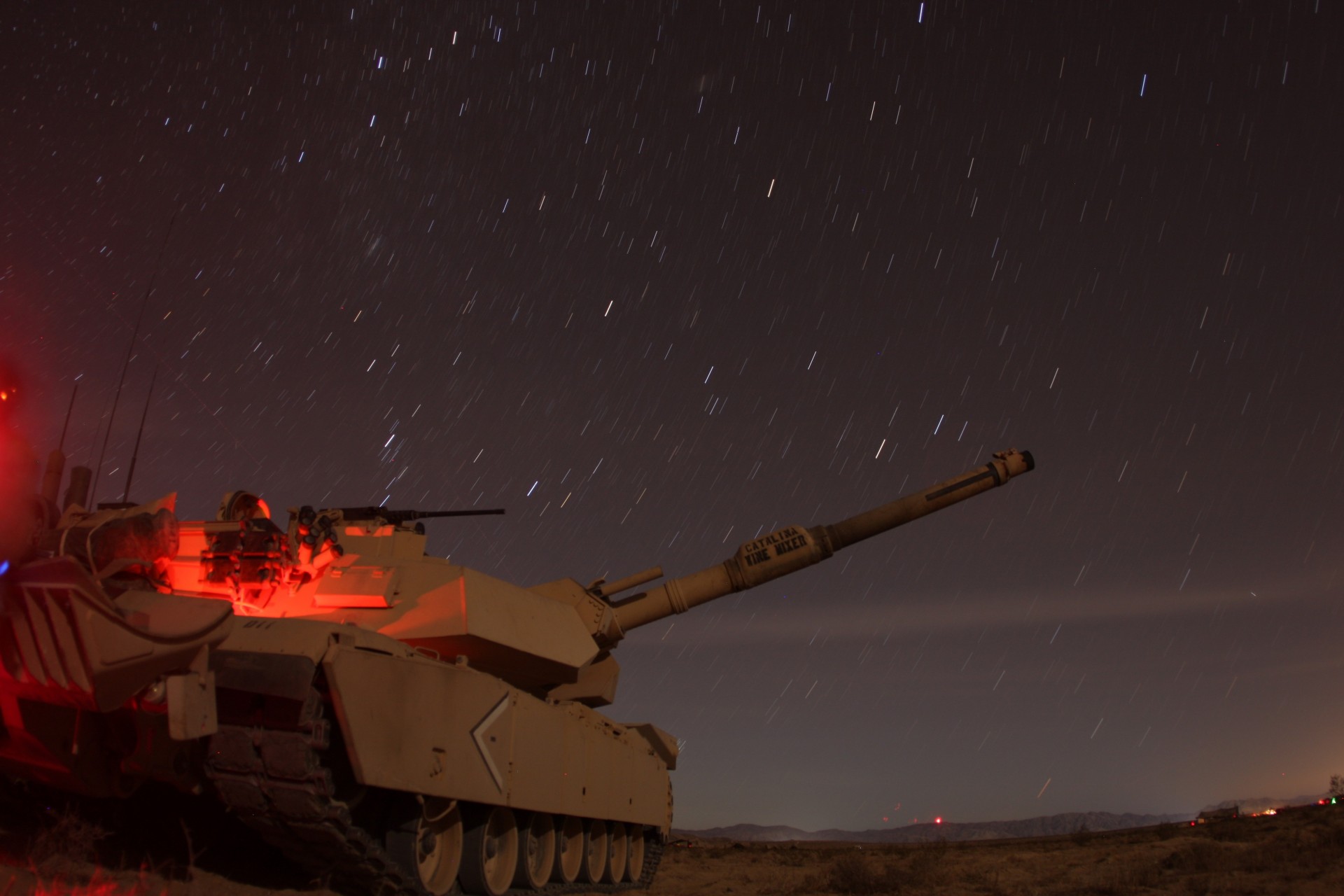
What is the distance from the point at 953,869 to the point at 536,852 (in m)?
10.0

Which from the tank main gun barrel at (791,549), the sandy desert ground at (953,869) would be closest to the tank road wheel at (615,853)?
the sandy desert ground at (953,869)

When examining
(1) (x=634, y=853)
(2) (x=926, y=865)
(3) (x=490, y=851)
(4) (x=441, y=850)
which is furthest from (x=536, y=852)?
(2) (x=926, y=865)

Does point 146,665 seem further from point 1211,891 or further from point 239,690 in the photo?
point 1211,891

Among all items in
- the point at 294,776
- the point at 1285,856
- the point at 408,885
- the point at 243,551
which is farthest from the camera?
the point at 1285,856

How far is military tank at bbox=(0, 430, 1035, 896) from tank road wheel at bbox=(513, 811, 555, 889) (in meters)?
0.03

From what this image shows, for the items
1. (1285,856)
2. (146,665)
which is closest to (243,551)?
(146,665)

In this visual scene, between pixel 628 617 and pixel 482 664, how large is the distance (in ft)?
11.7

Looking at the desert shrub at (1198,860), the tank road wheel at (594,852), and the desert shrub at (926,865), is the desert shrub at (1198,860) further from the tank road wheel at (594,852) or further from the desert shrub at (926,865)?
the tank road wheel at (594,852)

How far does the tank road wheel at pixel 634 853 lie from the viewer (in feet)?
43.9

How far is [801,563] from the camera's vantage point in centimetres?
1462

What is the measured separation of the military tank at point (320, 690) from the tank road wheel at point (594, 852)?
0.03m

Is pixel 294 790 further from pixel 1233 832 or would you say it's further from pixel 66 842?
pixel 1233 832

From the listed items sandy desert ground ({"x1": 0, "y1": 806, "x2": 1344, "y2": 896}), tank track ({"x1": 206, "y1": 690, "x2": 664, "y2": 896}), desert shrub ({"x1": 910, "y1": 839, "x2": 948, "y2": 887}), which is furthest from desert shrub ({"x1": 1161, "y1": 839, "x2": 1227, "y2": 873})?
tank track ({"x1": 206, "y1": 690, "x2": 664, "y2": 896})

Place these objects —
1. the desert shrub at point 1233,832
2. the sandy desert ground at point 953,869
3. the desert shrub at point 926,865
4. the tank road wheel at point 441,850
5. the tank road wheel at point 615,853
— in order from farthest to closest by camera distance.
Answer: the desert shrub at point 1233,832, the desert shrub at point 926,865, the tank road wheel at point 615,853, the tank road wheel at point 441,850, the sandy desert ground at point 953,869
